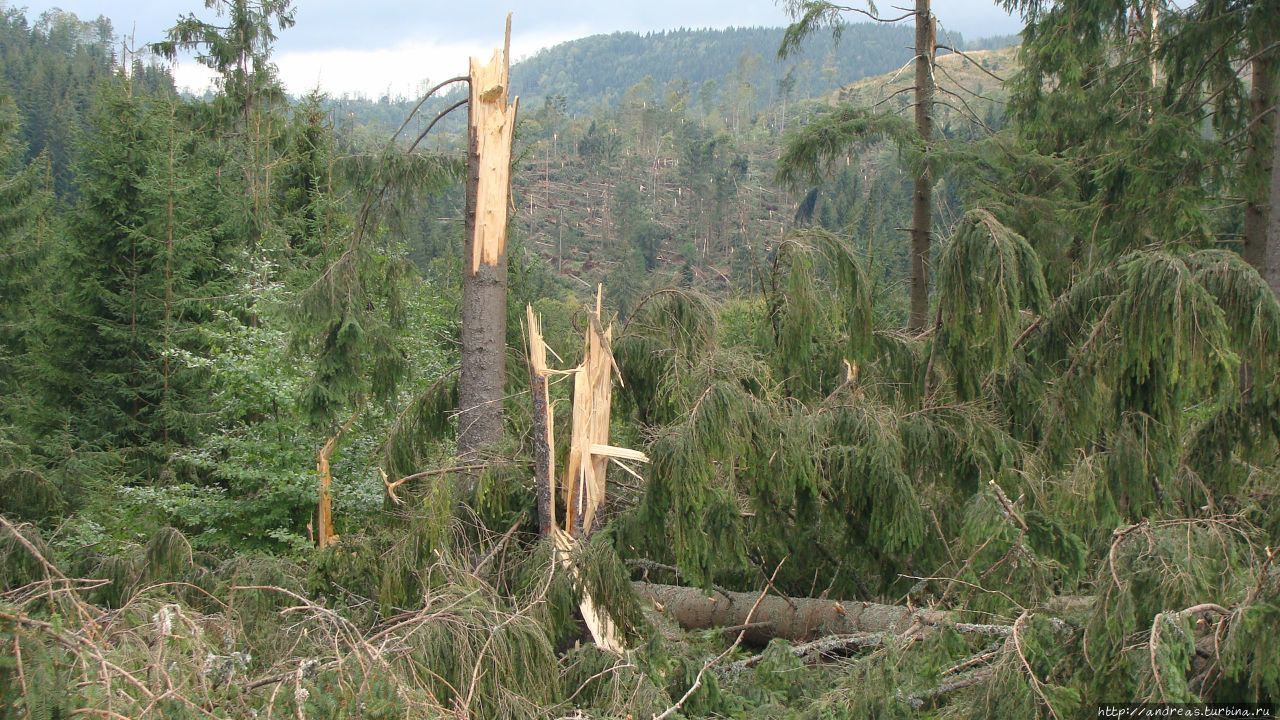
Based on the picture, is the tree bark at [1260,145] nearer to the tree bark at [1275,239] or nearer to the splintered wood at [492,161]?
the tree bark at [1275,239]

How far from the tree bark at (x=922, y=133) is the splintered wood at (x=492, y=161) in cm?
450

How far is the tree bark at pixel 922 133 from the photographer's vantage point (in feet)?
31.8

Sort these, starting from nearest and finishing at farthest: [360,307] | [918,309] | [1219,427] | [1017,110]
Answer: [1219,427]
[360,307]
[918,309]
[1017,110]

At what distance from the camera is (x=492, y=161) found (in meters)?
7.33

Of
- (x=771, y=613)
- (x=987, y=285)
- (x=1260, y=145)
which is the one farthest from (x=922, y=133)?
(x=771, y=613)

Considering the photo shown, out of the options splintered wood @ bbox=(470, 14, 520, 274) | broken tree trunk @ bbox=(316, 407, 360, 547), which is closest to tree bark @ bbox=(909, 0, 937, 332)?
splintered wood @ bbox=(470, 14, 520, 274)

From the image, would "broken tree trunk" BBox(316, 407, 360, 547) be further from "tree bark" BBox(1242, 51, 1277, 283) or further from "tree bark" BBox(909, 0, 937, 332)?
"tree bark" BBox(1242, 51, 1277, 283)

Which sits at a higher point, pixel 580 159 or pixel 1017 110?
pixel 580 159

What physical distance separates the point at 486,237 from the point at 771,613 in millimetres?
3639

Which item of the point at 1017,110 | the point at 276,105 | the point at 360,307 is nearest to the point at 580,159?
the point at 276,105

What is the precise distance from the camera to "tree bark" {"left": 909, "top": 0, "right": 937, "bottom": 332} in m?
9.69

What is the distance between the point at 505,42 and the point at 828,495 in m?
4.32

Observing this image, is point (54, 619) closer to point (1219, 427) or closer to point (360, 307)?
point (360, 307)

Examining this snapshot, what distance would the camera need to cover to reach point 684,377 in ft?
17.8
